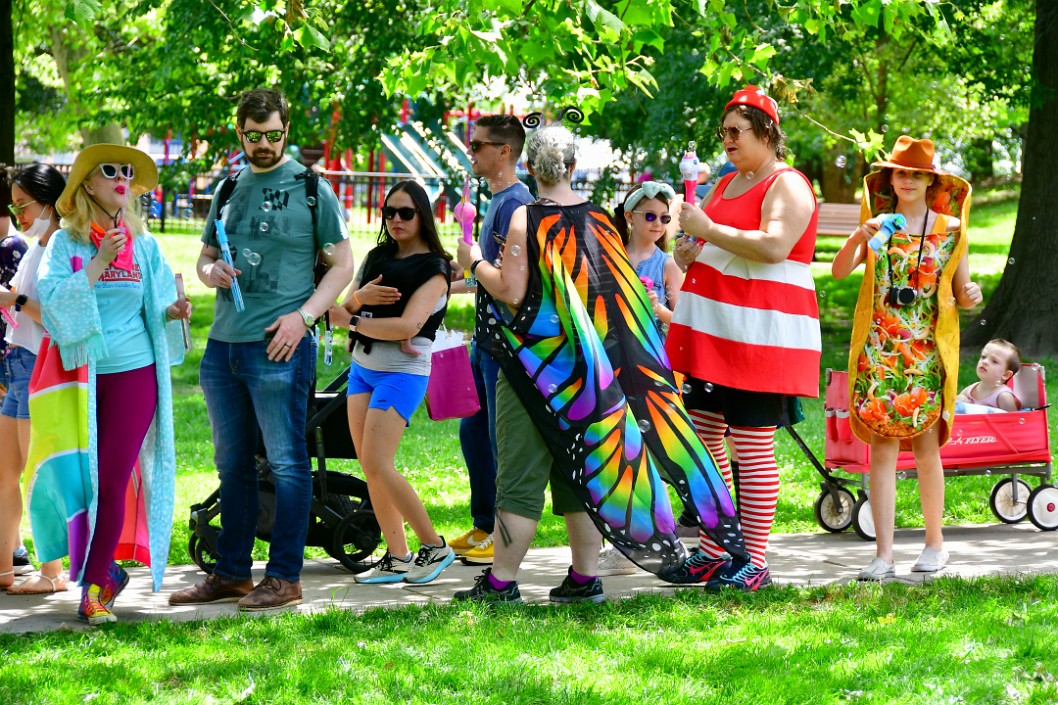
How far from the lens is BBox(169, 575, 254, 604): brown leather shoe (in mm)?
5727

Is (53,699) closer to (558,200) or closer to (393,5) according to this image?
(558,200)

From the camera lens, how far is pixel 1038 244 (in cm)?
1554

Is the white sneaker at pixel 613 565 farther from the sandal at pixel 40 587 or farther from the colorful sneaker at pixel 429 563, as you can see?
the sandal at pixel 40 587

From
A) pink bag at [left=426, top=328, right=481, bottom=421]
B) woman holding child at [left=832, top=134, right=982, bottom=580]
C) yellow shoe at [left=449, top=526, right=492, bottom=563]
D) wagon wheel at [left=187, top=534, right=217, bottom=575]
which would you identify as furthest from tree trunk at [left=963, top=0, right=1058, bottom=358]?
wagon wheel at [left=187, top=534, right=217, bottom=575]

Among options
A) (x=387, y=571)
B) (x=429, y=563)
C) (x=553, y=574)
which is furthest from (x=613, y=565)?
(x=387, y=571)

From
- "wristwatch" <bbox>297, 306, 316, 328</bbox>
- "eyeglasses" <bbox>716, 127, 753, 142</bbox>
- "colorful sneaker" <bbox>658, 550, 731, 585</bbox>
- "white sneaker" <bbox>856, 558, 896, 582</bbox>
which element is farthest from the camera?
"white sneaker" <bbox>856, 558, 896, 582</bbox>

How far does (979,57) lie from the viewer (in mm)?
16219

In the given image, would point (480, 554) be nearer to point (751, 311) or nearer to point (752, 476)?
point (752, 476)

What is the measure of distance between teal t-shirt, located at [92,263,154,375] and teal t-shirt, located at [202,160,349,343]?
1.00ft

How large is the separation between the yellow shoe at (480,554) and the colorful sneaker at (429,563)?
371 mm

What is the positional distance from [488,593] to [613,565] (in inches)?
44.4

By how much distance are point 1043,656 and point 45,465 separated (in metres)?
3.73

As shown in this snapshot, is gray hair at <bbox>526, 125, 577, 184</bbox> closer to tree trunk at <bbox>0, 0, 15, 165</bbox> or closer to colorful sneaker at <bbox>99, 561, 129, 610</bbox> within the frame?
colorful sneaker at <bbox>99, 561, 129, 610</bbox>

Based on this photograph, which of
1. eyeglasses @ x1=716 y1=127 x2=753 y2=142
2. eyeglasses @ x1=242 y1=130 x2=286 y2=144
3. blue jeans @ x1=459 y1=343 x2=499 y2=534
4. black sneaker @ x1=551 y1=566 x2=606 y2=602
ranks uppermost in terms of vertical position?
eyeglasses @ x1=716 y1=127 x2=753 y2=142
